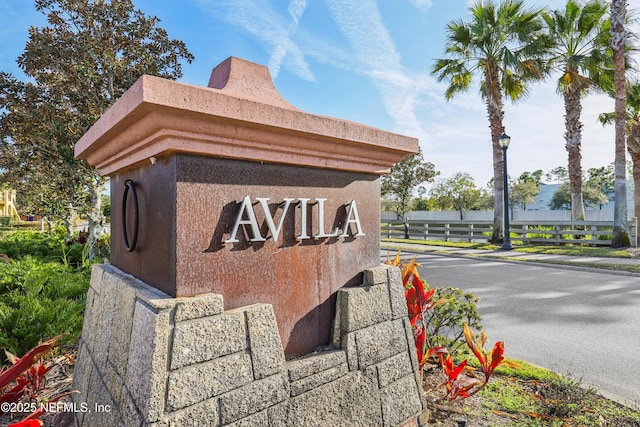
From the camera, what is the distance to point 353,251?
2027 mm

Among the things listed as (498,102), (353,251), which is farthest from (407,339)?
(498,102)

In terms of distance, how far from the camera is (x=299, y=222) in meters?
1.77

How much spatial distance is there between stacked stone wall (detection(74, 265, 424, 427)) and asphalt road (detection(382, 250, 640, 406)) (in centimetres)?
202

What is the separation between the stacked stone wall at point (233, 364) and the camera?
4.18 feet

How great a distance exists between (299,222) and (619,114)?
14.2 metres

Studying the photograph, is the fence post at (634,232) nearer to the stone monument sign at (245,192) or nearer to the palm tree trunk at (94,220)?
the stone monument sign at (245,192)

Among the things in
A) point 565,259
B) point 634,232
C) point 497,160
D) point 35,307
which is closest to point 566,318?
point 35,307

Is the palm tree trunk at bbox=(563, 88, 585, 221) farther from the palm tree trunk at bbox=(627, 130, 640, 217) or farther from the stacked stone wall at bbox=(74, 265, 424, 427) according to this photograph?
the stacked stone wall at bbox=(74, 265, 424, 427)

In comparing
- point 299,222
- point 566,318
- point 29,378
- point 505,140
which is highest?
point 505,140

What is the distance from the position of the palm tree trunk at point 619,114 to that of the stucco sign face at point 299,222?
43.9ft

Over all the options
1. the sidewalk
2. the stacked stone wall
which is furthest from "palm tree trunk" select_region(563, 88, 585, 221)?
the stacked stone wall

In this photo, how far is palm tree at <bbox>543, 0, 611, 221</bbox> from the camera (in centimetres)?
1320

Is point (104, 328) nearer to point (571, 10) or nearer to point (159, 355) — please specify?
point (159, 355)

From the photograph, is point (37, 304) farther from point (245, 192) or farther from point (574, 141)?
point (574, 141)
